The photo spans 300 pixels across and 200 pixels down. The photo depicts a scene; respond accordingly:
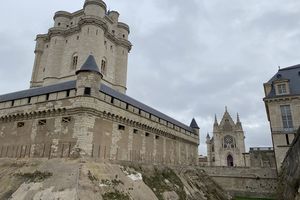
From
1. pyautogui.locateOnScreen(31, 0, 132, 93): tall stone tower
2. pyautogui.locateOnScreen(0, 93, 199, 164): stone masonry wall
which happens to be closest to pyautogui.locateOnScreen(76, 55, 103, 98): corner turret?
pyautogui.locateOnScreen(0, 93, 199, 164): stone masonry wall

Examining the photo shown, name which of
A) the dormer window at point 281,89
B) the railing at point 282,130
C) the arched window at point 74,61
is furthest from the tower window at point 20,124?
the dormer window at point 281,89

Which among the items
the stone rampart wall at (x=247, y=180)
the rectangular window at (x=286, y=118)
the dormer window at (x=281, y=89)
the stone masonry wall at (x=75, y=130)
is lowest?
the stone rampart wall at (x=247, y=180)

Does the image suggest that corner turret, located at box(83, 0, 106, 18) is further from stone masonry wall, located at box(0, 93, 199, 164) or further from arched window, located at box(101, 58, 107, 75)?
stone masonry wall, located at box(0, 93, 199, 164)

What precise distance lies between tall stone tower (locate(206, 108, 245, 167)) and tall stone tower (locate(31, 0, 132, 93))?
105ft

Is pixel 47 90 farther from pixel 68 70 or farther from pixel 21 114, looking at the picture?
pixel 68 70

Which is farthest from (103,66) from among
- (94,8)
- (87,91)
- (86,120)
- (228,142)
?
(228,142)

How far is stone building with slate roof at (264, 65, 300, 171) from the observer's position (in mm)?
23266

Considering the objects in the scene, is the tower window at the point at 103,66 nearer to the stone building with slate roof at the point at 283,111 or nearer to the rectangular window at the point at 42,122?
the rectangular window at the point at 42,122

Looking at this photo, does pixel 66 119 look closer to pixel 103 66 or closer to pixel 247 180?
pixel 103 66

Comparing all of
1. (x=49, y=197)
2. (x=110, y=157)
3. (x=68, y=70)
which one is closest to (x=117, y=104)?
(x=110, y=157)

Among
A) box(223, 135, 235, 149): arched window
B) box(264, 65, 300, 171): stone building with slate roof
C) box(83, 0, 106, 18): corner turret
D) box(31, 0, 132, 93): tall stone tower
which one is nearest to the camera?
box(264, 65, 300, 171): stone building with slate roof

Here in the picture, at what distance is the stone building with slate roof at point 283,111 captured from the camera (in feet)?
76.3

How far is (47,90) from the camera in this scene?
18.6m

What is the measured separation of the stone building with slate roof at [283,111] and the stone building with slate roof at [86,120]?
1100 centimetres
